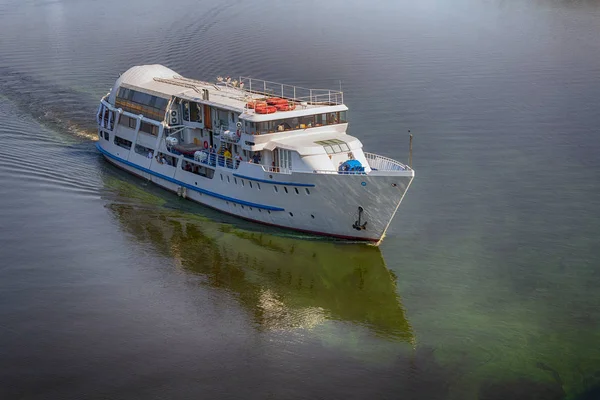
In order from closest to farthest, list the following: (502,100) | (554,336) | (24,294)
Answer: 1. (554,336)
2. (24,294)
3. (502,100)

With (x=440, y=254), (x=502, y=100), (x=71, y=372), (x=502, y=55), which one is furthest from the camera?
(x=502, y=55)

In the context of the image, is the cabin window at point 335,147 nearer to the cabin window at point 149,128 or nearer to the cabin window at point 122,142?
the cabin window at point 149,128

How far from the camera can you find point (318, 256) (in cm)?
4125

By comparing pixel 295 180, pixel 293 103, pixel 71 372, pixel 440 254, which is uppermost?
pixel 293 103

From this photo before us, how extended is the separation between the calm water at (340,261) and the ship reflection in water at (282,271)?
133mm

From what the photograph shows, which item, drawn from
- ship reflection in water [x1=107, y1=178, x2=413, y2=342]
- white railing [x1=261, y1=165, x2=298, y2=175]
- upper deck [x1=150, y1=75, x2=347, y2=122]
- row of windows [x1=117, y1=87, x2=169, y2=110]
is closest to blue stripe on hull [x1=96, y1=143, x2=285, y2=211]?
ship reflection in water [x1=107, y1=178, x2=413, y2=342]

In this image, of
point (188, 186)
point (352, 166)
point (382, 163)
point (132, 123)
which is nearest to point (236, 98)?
point (188, 186)

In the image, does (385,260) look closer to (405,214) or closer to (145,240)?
(405,214)

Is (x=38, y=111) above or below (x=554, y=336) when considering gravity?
above

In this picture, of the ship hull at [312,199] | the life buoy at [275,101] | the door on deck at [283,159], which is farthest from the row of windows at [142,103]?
the door on deck at [283,159]

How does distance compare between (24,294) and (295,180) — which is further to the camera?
(295,180)

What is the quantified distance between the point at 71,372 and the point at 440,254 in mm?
19592

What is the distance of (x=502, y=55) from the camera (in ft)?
258

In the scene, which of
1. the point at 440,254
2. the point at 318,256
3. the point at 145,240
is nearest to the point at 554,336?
the point at 440,254
